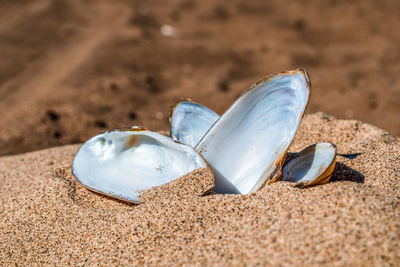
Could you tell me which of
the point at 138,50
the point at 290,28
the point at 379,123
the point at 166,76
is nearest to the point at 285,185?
the point at 379,123

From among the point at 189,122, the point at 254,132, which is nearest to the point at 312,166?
the point at 254,132

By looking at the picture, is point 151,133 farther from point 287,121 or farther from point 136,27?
point 136,27

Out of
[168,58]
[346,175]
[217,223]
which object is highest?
[346,175]

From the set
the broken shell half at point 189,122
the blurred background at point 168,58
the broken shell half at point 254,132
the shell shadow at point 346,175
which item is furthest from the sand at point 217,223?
the blurred background at point 168,58

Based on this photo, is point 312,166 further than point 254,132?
No

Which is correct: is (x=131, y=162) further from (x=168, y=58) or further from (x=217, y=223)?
(x=168, y=58)

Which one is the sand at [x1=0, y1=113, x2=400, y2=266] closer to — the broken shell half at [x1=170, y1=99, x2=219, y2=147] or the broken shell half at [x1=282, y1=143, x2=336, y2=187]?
the broken shell half at [x1=282, y1=143, x2=336, y2=187]
